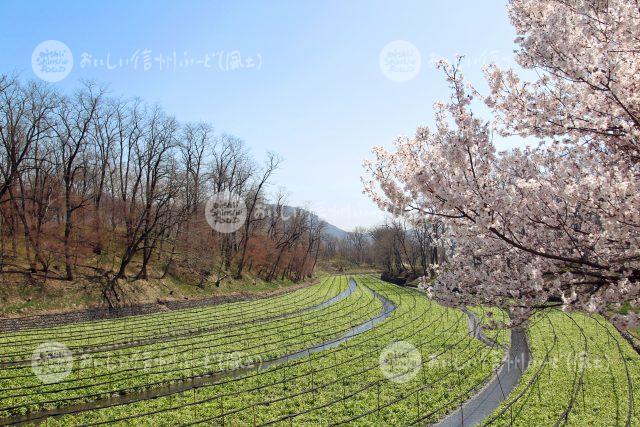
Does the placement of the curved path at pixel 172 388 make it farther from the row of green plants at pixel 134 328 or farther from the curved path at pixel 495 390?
the curved path at pixel 495 390

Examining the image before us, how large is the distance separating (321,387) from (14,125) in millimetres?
34781

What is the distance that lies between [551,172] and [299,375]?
539 inches

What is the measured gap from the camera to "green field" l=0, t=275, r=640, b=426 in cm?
1355

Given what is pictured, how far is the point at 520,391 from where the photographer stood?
631 inches

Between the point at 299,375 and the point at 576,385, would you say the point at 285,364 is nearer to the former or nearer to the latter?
the point at 299,375

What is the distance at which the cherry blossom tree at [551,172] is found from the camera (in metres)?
5.82

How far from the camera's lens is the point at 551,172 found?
7.38 meters

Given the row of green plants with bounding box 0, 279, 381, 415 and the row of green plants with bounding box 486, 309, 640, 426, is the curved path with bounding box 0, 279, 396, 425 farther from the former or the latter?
the row of green plants with bounding box 486, 309, 640, 426

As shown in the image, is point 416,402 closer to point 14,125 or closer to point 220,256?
point 14,125

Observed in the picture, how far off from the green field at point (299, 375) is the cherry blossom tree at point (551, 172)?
150 cm


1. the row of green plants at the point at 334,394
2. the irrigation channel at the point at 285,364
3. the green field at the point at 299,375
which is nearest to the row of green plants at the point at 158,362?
the green field at the point at 299,375

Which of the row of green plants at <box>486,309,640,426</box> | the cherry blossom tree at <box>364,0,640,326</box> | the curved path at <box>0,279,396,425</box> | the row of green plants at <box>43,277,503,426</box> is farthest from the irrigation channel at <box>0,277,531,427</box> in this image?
the cherry blossom tree at <box>364,0,640,326</box>

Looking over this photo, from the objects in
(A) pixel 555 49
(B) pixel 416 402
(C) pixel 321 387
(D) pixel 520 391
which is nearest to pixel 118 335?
(C) pixel 321 387

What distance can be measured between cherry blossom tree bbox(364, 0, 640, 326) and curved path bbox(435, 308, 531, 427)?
4385 mm
